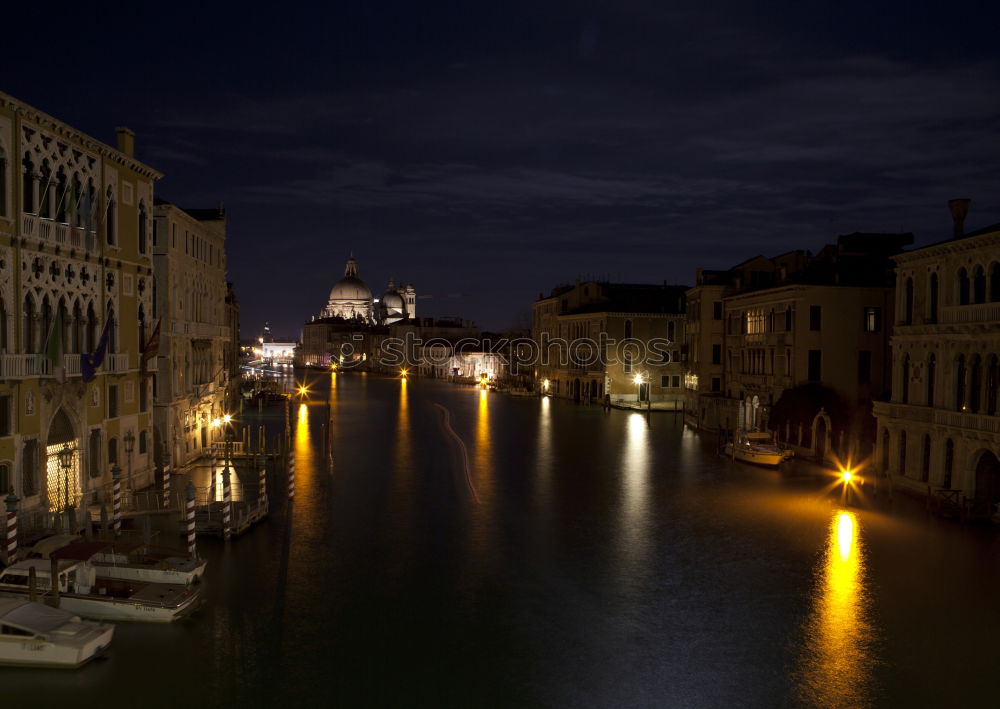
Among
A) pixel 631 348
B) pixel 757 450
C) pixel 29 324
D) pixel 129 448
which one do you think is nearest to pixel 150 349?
pixel 129 448

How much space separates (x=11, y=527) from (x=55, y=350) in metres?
5.14

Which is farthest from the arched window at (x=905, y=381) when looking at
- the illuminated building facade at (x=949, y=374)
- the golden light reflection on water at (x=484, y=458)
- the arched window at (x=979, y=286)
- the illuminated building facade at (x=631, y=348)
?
the illuminated building facade at (x=631, y=348)

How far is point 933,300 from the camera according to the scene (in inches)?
1055

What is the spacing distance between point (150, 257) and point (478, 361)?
87.2 m

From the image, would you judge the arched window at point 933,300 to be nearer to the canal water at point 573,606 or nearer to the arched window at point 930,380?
the arched window at point 930,380

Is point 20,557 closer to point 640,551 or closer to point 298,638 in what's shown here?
point 298,638

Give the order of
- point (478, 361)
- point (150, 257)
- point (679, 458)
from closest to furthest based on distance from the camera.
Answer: point (150, 257), point (679, 458), point (478, 361)

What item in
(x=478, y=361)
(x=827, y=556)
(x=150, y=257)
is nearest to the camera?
(x=827, y=556)

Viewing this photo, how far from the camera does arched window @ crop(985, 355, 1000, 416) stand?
2348 cm

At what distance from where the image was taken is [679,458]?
36531mm

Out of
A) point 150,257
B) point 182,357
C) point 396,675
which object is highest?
point 150,257

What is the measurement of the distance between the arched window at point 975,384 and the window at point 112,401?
80.1 feet

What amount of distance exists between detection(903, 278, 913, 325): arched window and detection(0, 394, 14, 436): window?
85.5 ft

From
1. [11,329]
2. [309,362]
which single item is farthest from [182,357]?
[309,362]
